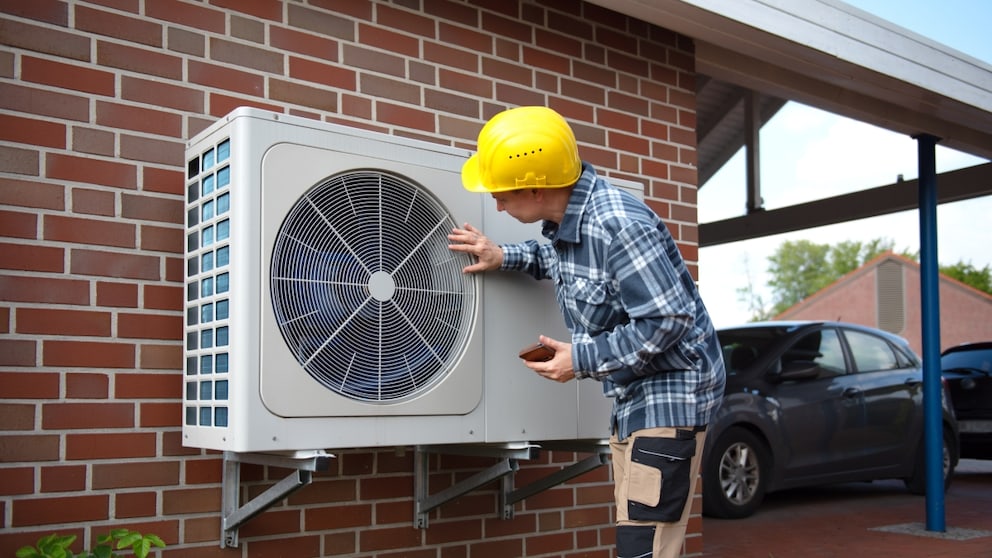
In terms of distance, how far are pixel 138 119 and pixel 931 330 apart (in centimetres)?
502

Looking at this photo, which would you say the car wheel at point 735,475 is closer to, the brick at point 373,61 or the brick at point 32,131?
the brick at point 373,61

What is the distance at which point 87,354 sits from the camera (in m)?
2.72

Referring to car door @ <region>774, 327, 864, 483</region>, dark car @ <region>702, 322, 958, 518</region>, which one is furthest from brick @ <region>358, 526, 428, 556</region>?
car door @ <region>774, 327, 864, 483</region>

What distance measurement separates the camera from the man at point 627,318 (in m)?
2.46

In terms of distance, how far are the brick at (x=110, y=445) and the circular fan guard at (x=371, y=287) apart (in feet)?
2.15

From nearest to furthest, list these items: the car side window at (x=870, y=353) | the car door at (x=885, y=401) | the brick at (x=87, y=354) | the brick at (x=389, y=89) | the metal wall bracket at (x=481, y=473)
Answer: the brick at (x=87, y=354) → the metal wall bracket at (x=481, y=473) → the brick at (x=389, y=89) → the car door at (x=885, y=401) → the car side window at (x=870, y=353)

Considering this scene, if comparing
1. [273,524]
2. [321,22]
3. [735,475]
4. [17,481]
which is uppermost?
[321,22]

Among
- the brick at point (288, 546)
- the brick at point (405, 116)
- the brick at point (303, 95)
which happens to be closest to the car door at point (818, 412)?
the brick at point (405, 116)

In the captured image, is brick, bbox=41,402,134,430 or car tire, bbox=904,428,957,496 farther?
car tire, bbox=904,428,957,496

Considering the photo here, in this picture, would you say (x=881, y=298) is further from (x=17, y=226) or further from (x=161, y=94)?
(x=17, y=226)

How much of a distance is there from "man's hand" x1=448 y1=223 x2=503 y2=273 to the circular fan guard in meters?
0.03

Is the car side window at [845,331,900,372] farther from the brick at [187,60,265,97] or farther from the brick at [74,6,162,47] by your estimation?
the brick at [74,6,162,47]

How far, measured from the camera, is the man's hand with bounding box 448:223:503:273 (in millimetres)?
2855

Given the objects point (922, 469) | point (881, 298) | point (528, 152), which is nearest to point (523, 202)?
A: point (528, 152)
